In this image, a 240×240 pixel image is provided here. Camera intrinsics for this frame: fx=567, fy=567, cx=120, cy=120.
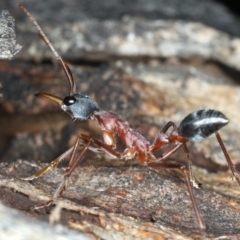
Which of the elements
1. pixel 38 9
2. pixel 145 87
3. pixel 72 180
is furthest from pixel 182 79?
pixel 72 180

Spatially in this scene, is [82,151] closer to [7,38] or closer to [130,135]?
[130,135]

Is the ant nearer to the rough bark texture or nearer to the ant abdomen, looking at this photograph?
the ant abdomen

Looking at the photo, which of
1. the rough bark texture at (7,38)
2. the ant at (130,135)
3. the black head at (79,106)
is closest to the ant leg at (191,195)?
the ant at (130,135)

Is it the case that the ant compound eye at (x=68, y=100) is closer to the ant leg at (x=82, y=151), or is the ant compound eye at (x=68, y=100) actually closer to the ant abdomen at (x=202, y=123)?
the ant leg at (x=82, y=151)

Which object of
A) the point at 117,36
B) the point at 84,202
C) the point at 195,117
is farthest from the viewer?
the point at 117,36

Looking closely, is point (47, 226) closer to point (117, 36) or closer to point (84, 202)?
point (84, 202)

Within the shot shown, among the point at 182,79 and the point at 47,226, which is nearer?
the point at 47,226

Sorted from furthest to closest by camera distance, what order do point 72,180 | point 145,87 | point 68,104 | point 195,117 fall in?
1. point 145,87
2. point 68,104
3. point 195,117
4. point 72,180
